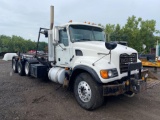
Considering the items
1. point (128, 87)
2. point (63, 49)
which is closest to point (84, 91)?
point (128, 87)

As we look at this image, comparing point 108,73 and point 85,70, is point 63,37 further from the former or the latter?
point 108,73

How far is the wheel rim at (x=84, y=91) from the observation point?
183 inches

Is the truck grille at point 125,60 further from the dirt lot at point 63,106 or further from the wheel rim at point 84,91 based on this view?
the dirt lot at point 63,106

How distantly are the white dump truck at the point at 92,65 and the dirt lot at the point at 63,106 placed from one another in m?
0.39

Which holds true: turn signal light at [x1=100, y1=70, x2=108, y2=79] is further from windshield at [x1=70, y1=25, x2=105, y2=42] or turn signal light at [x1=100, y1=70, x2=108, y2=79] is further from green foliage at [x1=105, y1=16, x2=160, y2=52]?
green foliage at [x1=105, y1=16, x2=160, y2=52]

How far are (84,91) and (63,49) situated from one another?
192cm

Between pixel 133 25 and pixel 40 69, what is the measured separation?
2020cm

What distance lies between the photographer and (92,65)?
4.55m

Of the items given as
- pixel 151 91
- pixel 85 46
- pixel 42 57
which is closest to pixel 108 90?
pixel 85 46

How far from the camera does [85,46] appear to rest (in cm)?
524

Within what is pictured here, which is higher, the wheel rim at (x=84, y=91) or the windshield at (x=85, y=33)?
the windshield at (x=85, y=33)

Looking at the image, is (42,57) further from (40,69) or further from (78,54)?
(78,54)

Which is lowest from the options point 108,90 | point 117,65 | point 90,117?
point 90,117

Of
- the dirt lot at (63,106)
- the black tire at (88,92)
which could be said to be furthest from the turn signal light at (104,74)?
the dirt lot at (63,106)
